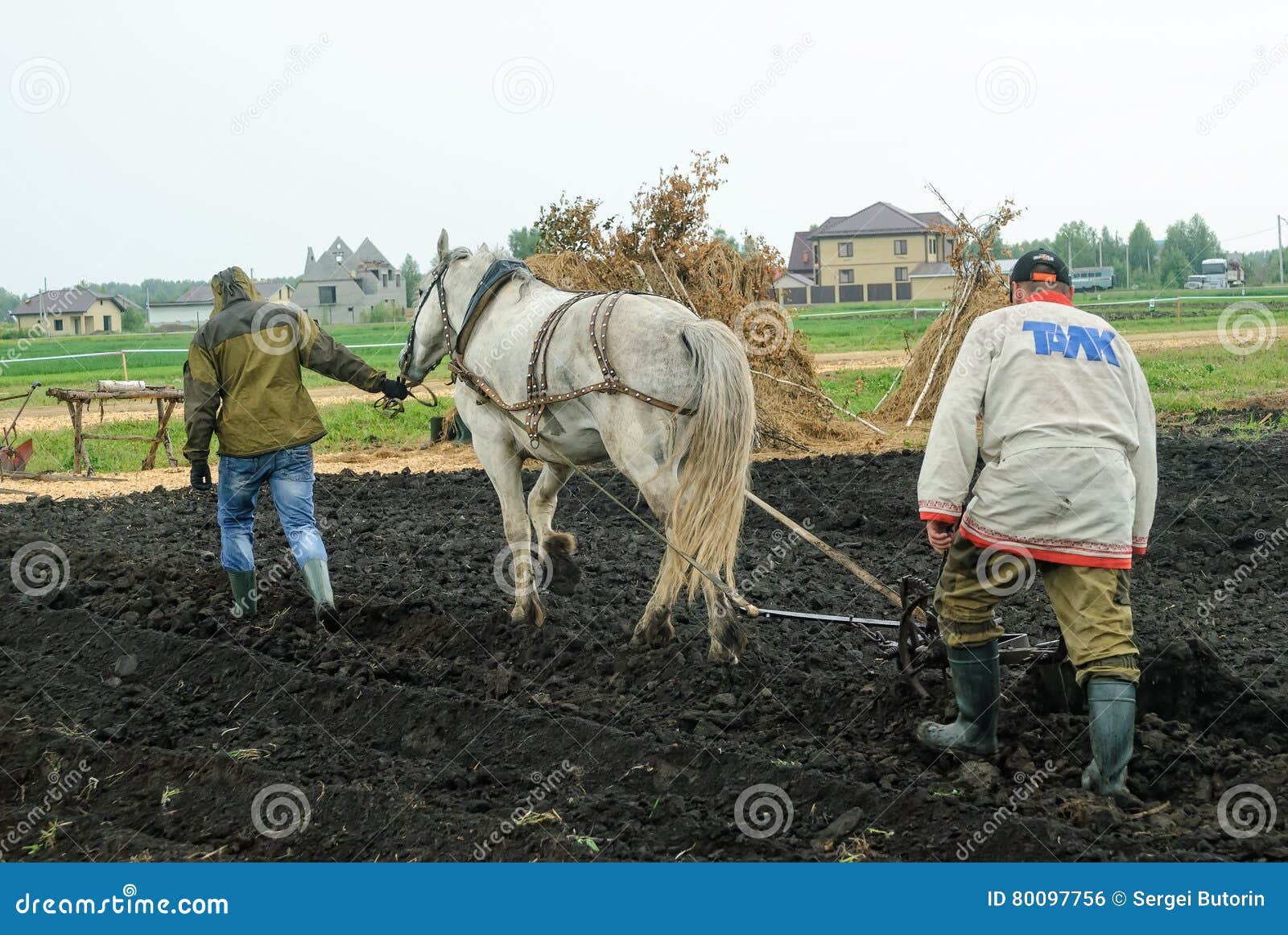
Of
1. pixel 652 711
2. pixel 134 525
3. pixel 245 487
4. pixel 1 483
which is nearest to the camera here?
pixel 652 711

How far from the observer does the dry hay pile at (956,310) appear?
16266mm

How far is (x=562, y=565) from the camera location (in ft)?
23.1

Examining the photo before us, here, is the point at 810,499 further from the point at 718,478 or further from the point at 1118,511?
the point at 1118,511

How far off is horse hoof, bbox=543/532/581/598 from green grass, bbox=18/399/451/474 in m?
8.43

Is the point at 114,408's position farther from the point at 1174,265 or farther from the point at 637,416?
the point at 1174,265

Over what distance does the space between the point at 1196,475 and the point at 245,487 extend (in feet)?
25.5

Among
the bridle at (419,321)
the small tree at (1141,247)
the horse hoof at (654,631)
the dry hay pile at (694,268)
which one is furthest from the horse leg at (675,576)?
the small tree at (1141,247)

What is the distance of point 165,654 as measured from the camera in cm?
642

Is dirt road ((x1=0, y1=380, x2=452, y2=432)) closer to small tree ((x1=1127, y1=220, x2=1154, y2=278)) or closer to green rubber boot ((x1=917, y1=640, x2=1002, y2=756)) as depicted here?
green rubber boot ((x1=917, y1=640, x2=1002, y2=756))

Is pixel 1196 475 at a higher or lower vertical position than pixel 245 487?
lower

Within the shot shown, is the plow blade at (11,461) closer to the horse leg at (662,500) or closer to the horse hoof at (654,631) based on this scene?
the horse hoof at (654,631)

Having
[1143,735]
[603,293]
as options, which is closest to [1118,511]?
[1143,735]

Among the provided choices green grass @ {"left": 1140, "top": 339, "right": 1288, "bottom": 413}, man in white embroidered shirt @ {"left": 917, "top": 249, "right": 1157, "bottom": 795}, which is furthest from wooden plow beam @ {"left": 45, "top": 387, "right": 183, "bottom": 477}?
green grass @ {"left": 1140, "top": 339, "right": 1288, "bottom": 413}

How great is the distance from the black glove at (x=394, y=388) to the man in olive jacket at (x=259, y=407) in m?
0.12
